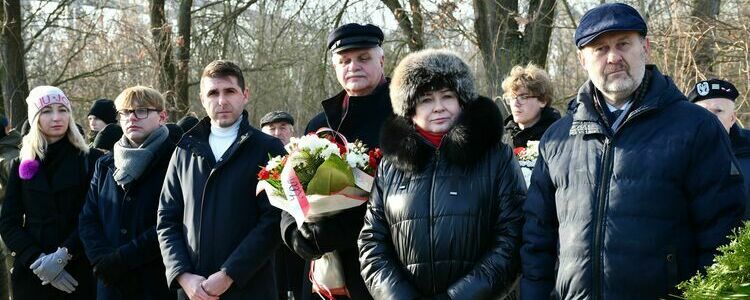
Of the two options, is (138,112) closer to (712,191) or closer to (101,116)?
(101,116)

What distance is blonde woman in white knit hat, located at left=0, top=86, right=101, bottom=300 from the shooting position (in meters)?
6.47

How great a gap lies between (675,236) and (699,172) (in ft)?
0.88

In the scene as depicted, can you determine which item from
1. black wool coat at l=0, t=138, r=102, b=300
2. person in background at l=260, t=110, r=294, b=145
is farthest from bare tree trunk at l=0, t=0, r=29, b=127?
black wool coat at l=0, t=138, r=102, b=300

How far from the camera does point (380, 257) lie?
4254 mm

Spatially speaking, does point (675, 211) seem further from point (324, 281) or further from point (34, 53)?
point (34, 53)

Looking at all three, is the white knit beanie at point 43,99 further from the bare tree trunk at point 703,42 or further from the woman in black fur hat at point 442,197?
the bare tree trunk at point 703,42

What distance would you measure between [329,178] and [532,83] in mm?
2269

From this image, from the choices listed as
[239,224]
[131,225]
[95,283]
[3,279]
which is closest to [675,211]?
[239,224]

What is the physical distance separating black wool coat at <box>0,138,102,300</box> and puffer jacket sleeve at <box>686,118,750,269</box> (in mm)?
4401

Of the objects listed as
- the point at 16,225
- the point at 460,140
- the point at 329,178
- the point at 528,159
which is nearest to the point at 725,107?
the point at 528,159

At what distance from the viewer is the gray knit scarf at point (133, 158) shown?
232 inches

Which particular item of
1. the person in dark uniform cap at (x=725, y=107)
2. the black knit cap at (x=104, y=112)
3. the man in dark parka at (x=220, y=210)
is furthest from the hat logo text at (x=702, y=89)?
the black knit cap at (x=104, y=112)

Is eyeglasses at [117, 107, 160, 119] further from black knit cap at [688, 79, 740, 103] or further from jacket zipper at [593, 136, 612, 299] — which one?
black knit cap at [688, 79, 740, 103]

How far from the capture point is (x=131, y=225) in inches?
232
